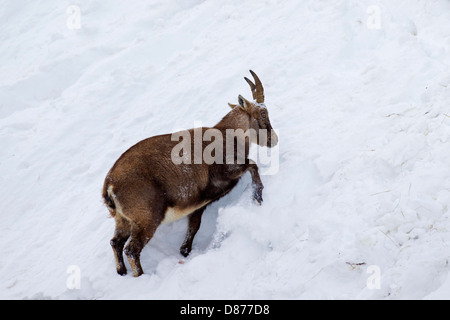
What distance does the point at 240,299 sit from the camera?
18.5 ft

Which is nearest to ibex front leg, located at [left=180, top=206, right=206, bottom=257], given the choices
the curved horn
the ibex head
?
the ibex head

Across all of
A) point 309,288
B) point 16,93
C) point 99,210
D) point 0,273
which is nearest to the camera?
point 309,288

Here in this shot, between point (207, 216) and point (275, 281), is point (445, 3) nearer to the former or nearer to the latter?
point (207, 216)

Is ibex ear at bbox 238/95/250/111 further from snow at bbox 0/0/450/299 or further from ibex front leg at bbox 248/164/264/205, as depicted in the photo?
ibex front leg at bbox 248/164/264/205

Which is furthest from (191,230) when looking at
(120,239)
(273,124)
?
(273,124)

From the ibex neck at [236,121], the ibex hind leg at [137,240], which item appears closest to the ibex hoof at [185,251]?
the ibex hind leg at [137,240]

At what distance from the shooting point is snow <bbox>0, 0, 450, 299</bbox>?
18.7ft

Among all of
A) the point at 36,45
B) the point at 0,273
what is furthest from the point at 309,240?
the point at 36,45

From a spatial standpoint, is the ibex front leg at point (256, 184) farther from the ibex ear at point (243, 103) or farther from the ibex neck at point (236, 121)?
the ibex ear at point (243, 103)

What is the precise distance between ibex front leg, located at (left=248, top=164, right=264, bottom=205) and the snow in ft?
0.53

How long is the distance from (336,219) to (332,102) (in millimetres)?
2947

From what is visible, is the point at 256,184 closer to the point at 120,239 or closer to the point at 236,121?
the point at 236,121

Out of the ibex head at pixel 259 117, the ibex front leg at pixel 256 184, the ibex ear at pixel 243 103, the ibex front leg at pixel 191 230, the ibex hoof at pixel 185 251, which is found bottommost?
the ibex hoof at pixel 185 251

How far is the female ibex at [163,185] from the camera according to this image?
6.42m
